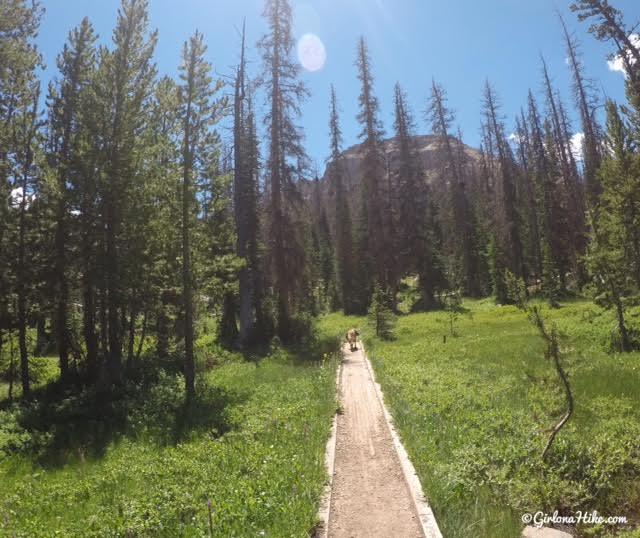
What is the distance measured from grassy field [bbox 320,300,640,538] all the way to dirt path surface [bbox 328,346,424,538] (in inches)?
16.9

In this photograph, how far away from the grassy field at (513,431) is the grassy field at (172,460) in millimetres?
2090

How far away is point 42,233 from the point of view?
790 inches

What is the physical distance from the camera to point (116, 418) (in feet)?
45.1

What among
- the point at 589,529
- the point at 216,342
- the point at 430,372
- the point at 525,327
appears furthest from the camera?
the point at 216,342

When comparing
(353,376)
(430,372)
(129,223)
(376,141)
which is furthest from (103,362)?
(376,141)

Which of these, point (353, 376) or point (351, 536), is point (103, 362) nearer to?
point (353, 376)

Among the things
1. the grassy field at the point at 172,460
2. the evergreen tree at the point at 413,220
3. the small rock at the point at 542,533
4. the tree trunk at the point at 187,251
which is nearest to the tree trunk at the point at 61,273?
the grassy field at the point at 172,460

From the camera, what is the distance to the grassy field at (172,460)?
640 cm

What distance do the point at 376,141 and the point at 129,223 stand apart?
2648 centimetres

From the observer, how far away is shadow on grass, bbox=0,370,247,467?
1152 cm

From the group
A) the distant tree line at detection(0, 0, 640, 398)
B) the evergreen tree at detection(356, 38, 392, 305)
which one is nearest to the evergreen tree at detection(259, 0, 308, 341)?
the distant tree line at detection(0, 0, 640, 398)

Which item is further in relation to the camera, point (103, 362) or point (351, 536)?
point (103, 362)

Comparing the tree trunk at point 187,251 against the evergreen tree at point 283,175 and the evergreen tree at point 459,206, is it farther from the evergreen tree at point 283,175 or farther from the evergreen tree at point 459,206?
the evergreen tree at point 459,206

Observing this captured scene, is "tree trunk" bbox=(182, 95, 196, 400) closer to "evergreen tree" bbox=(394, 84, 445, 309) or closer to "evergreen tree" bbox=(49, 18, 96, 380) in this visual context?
"evergreen tree" bbox=(49, 18, 96, 380)
